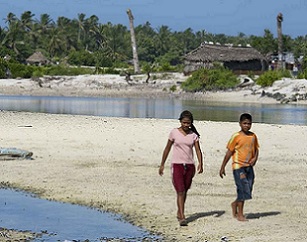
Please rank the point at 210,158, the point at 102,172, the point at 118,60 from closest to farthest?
the point at 102,172, the point at 210,158, the point at 118,60

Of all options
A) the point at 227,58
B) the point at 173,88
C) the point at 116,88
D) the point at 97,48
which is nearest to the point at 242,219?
the point at 173,88

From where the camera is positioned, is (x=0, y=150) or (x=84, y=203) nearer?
(x=84, y=203)

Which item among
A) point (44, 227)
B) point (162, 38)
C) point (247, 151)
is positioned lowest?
point (44, 227)

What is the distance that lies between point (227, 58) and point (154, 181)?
66.9 metres

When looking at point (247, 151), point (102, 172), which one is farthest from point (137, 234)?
point (102, 172)

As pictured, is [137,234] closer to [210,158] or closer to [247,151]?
[247,151]

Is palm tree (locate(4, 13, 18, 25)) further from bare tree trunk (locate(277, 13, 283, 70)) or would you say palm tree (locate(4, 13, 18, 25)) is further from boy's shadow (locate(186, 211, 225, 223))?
boy's shadow (locate(186, 211, 225, 223))

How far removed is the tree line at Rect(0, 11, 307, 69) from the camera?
95.8 metres

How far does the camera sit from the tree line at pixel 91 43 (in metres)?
95.8

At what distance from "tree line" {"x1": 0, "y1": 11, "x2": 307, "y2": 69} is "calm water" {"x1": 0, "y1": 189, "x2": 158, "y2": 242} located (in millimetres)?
72363

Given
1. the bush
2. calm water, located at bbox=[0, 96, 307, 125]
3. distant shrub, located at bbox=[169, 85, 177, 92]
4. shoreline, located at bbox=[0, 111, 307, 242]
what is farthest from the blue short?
distant shrub, located at bbox=[169, 85, 177, 92]

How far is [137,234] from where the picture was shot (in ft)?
28.7

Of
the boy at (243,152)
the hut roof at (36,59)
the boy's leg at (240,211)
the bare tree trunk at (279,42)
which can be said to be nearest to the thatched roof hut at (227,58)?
the bare tree trunk at (279,42)

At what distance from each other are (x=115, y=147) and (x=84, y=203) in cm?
699
